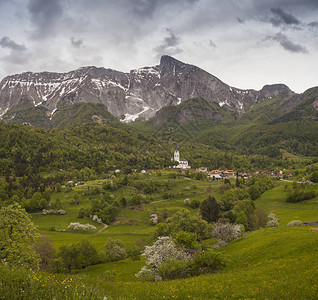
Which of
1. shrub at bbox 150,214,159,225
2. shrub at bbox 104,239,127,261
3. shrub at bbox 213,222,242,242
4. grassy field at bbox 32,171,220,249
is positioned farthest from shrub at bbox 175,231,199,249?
shrub at bbox 150,214,159,225

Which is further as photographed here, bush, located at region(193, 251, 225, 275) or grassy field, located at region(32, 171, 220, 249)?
grassy field, located at region(32, 171, 220, 249)

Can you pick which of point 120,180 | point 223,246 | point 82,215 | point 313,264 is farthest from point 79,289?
point 120,180

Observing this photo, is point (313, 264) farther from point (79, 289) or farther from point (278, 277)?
point (79, 289)

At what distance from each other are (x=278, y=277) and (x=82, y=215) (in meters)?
94.8

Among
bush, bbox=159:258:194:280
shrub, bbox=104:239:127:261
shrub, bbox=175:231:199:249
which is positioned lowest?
shrub, bbox=104:239:127:261

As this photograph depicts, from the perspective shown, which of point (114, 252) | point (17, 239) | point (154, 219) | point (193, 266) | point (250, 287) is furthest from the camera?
point (154, 219)

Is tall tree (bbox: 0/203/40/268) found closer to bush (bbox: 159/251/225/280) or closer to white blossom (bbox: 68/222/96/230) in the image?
bush (bbox: 159/251/225/280)

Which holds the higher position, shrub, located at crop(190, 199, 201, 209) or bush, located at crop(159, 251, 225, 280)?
bush, located at crop(159, 251, 225, 280)

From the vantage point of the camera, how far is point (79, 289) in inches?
491

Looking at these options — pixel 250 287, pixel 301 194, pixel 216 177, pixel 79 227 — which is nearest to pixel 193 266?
pixel 250 287

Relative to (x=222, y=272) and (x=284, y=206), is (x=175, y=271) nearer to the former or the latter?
(x=222, y=272)

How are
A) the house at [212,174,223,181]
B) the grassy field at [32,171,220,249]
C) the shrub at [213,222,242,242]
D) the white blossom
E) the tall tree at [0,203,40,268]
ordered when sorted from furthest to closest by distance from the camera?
the house at [212,174,223,181]
the white blossom
the grassy field at [32,171,220,249]
the shrub at [213,222,242,242]
the tall tree at [0,203,40,268]

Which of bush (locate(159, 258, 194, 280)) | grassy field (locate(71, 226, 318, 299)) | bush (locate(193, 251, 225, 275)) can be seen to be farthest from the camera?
bush (locate(193, 251, 225, 275))

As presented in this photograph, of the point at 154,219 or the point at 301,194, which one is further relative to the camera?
the point at 301,194
